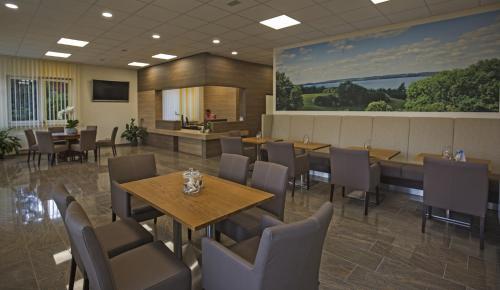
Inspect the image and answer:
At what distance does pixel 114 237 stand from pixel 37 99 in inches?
371

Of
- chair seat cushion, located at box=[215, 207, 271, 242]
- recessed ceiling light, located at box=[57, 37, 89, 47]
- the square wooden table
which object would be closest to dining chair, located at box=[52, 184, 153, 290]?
the square wooden table

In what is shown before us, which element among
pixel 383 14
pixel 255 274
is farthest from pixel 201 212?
pixel 383 14

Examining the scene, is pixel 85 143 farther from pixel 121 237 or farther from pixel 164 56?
pixel 121 237

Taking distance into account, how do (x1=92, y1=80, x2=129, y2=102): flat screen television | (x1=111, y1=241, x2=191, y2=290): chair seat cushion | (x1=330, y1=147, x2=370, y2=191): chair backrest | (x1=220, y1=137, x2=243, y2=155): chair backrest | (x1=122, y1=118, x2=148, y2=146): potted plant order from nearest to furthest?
(x1=111, y1=241, x2=191, y2=290): chair seat cushion < (x1=330, y1=147, x2=370, y2=191): chair backrest < (x1=220, y1=137, x2=243, y2=155): chair backrest < (x1=92, y1=80, x2=129, y2=102): flat screen television < (x1=122, y1=118, x2=148, y2=146): potted plant

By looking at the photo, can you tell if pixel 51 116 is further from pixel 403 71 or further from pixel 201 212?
pixel 403 71

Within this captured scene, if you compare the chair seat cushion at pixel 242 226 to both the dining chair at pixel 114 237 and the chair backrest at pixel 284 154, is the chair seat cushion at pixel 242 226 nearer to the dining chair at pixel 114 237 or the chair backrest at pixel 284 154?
the dining chair at pixel 114 237

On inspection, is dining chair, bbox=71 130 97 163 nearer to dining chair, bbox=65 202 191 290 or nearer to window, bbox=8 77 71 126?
window, bbox=8 77 71 126

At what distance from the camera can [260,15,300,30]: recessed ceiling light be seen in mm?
5078

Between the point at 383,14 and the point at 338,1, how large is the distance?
3.55 feet

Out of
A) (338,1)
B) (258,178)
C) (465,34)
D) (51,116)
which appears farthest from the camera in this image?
(51,116)

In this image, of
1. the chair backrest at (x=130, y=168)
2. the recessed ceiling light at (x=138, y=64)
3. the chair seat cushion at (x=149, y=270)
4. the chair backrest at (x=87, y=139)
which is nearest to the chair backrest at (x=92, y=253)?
the chair seat cushion at (x=149, y=270)

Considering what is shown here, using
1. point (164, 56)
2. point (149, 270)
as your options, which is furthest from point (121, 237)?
point (164, 56)

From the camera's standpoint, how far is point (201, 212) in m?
1.88

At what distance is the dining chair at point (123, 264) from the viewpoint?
129 centimetres
